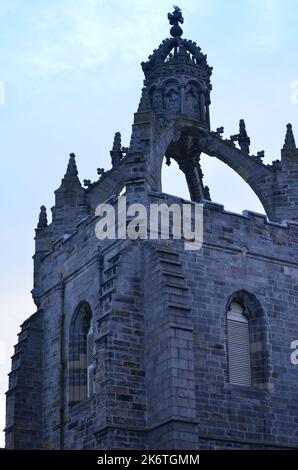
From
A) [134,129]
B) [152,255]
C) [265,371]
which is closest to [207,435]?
[265,371]

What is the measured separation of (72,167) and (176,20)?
6.69 m

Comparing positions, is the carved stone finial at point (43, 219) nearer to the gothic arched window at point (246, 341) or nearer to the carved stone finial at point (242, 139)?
the carved stone finial at point (242, 139)

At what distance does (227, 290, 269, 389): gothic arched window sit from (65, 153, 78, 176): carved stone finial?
841 cm

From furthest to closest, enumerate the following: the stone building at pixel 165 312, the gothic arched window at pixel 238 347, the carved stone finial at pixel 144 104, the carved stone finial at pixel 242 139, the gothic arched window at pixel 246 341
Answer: the carved stone finial at pixel 242 139, the carved stone finial at pixel 144 104, the gothic arched window at pixel 246 341, the gothic arched window at pixel 238 347, the stone building at pixel 165 312

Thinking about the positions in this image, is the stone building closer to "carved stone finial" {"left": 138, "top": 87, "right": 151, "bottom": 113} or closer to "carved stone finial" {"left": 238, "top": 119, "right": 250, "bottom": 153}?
"carved stone finial" {"left": 138, "top": 87, "right": 151, "bottom": 113}

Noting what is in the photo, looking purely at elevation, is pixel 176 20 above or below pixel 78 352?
above

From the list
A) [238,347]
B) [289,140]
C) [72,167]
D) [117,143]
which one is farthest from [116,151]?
[238,347]

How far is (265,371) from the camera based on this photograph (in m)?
30.3

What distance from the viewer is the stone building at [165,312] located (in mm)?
27703

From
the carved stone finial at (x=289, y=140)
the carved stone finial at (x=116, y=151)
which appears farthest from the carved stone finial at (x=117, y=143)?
the carved stone finial at (x=289, y=140)

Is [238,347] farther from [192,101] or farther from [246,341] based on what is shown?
[192,101]

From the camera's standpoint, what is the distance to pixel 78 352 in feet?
105

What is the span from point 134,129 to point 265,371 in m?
8.13

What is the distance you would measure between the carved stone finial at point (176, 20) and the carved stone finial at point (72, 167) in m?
5.69
